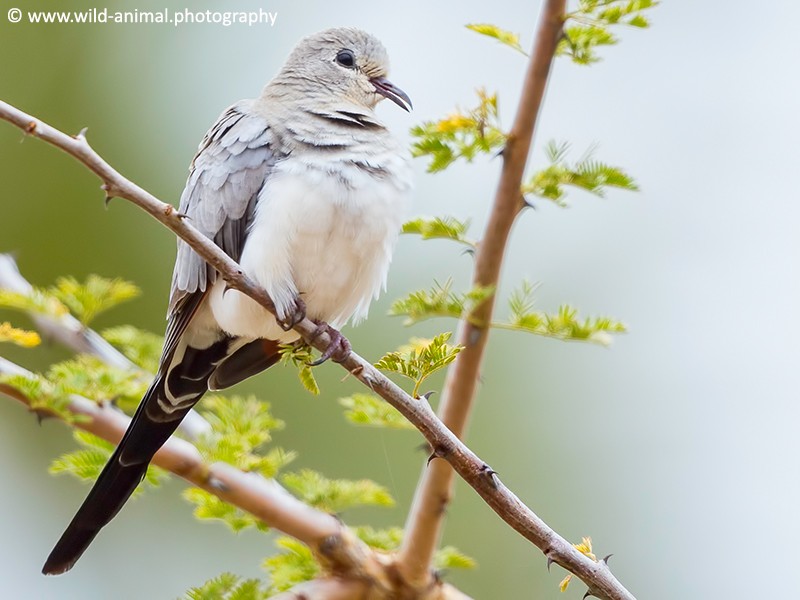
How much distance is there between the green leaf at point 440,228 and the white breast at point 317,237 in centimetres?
12

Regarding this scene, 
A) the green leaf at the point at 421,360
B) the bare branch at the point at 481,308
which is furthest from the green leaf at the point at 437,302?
the green leaf at the point at 421,360

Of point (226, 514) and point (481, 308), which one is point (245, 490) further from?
point (481, 308)

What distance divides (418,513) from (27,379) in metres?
1.26

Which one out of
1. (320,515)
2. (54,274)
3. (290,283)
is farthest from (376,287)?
(54,274)

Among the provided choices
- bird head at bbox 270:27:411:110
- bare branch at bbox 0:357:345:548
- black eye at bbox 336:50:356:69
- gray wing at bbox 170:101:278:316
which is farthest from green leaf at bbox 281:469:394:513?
black eye at bbox 336:50:356:69

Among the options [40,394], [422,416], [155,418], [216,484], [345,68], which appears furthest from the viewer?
[345,68]

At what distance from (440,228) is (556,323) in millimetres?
489

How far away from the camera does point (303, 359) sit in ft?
10.4

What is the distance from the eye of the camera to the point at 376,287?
12.2 ft

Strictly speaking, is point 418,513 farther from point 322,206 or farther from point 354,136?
point 354,136

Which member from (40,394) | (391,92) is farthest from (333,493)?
(391,92)

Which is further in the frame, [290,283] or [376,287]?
[376,287]

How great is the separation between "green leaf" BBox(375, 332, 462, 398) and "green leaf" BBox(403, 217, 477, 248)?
907mm

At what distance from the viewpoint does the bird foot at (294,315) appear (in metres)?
3.21
